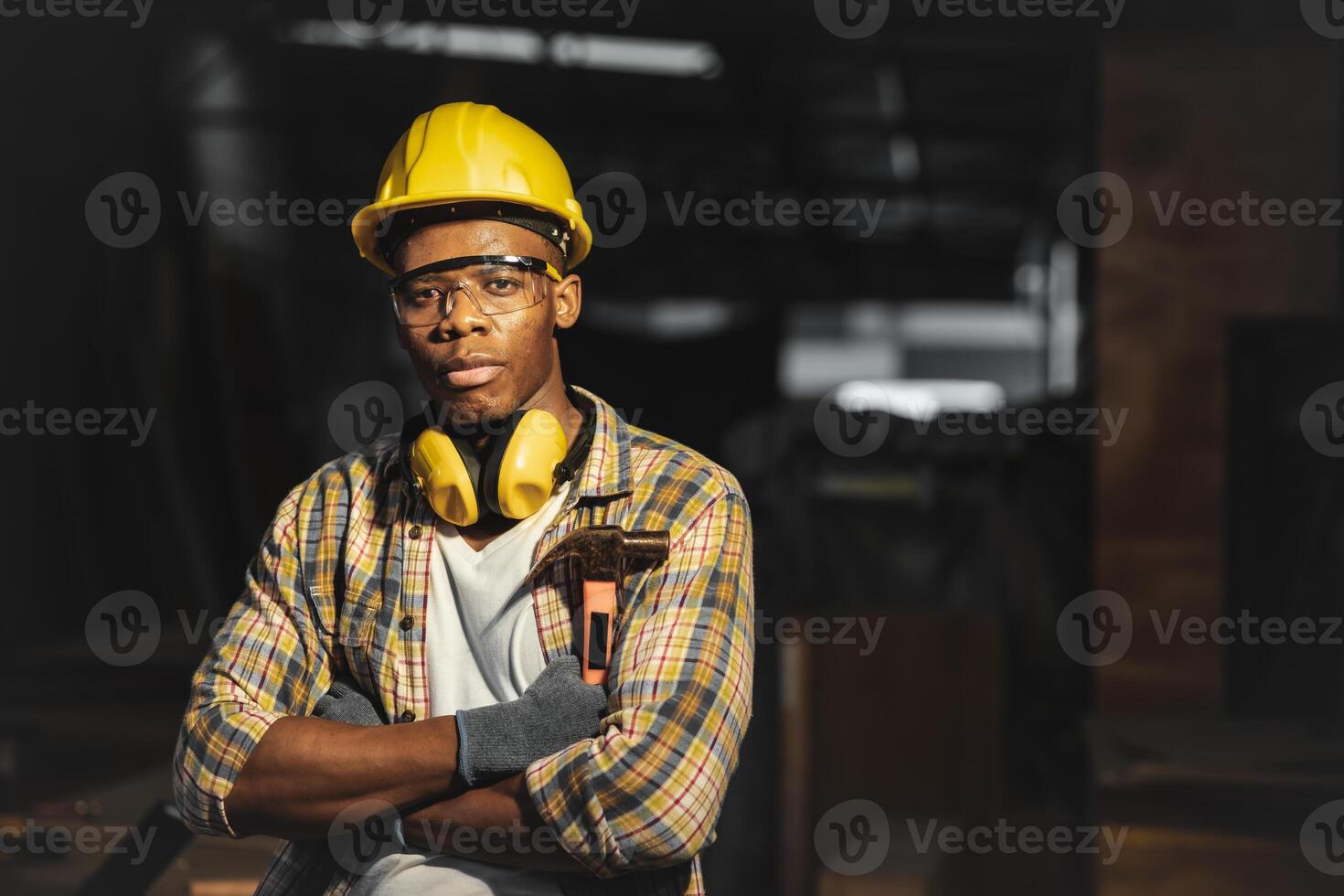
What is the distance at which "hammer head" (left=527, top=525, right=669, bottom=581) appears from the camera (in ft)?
6.08

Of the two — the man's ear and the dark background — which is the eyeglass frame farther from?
the dark background

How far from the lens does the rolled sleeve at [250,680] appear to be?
184cm

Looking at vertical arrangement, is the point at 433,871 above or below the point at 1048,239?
below

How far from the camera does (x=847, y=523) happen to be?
466 cm

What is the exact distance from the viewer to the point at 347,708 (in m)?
1.96

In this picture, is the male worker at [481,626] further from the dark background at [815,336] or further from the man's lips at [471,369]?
the dark background at [815,336]

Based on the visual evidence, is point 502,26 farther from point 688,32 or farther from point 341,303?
point 341,303

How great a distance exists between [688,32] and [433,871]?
350 centimetres

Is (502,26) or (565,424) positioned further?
(502,26)

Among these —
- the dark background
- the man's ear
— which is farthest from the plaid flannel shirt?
the dark background

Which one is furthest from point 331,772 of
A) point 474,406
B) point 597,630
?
point 474,406

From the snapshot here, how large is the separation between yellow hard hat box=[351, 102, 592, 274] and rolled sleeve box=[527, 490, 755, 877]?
0.61 m

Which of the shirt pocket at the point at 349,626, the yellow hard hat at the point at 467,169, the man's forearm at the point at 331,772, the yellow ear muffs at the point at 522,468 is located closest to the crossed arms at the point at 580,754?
the man's forearm at the point at 331,772

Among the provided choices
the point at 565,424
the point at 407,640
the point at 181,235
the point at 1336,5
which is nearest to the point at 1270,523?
the point at 1336,5
